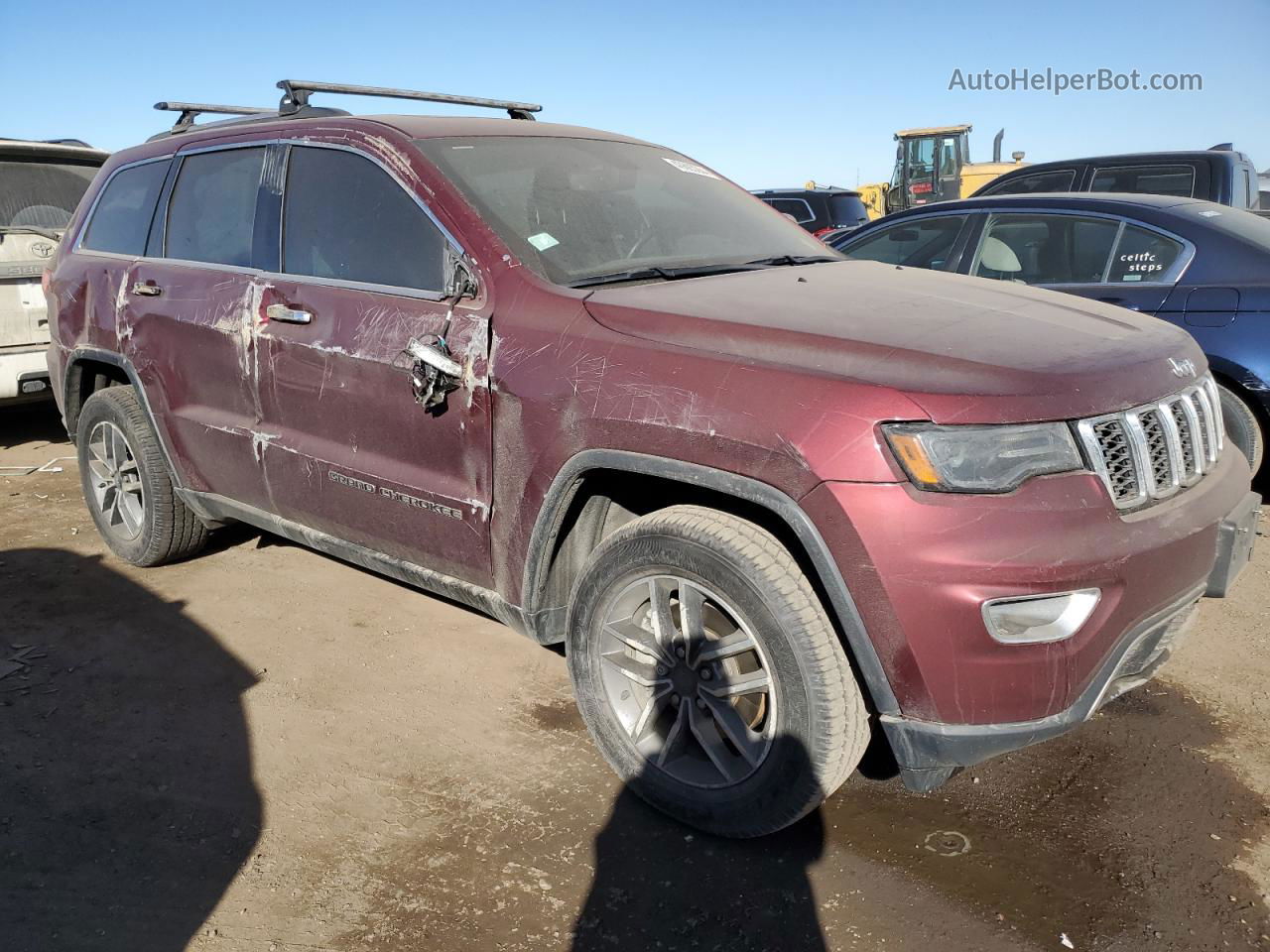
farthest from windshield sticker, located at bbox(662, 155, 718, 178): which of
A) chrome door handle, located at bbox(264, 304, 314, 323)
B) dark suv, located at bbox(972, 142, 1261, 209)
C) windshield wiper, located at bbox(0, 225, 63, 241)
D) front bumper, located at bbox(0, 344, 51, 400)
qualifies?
windshield wiper, located at bbox(0, 225, 63, 241)

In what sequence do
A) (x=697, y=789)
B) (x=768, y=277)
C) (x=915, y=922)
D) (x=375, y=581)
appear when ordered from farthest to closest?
1. (x=375, y=581)
2. (x=768, y=277)
3. (x=697, y=789)
4. (x=915, y=922)

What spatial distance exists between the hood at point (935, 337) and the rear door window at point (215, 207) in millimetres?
1741

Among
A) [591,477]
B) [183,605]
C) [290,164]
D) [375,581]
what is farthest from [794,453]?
[183,605]

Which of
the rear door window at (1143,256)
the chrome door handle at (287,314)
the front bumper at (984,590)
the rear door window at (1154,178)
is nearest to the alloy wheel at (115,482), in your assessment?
the chrome door handle at (287,314)

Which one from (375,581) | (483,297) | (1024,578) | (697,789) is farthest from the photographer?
(375,581)

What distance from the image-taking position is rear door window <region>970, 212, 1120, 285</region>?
536 cm

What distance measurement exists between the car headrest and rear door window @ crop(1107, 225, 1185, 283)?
52 centimetres

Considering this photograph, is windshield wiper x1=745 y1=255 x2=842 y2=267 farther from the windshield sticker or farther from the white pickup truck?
the white pickup truck

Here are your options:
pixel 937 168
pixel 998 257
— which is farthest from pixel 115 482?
pixel 937 168

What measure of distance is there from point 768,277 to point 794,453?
102cm

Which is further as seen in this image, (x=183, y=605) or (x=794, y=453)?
(x=183, y=605)

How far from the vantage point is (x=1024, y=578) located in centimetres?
219

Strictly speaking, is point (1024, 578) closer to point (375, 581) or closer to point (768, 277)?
point (768, 277)

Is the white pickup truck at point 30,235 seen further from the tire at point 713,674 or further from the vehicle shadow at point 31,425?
the tire at point 713,674
